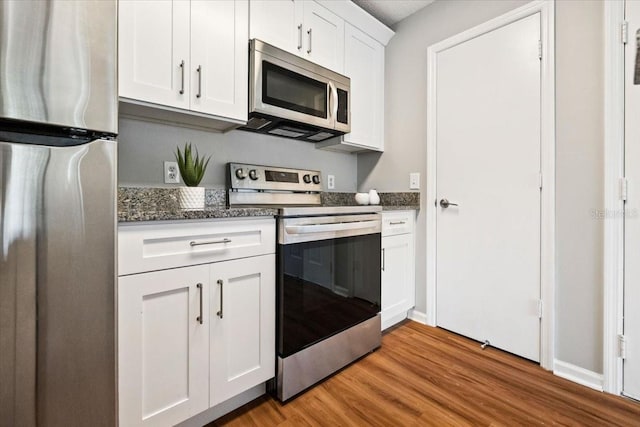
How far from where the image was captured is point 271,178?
1.97m

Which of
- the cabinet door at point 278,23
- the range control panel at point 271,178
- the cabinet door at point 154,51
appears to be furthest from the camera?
the range control panel at point 271,178

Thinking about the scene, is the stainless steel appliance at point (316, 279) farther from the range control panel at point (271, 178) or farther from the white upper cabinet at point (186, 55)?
the white upper cabinet at point (186, 55)

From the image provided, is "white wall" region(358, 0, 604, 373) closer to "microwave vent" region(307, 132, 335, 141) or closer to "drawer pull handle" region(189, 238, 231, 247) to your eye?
"microwave vent" region(307, 132, 335, 141)

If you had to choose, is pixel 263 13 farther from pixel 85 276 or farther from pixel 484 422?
pixel 484 422

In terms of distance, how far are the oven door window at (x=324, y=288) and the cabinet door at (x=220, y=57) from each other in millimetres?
805

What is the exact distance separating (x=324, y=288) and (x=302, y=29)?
1560mm

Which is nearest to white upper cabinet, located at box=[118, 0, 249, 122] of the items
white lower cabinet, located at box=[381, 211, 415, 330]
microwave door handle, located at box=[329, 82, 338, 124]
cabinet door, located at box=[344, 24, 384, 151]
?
microwave door handle, located at box=[329, 82, 338, 124]

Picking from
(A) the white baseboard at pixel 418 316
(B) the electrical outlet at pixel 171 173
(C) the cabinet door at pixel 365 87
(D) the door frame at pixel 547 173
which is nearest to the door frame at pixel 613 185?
(D) the door frame at pixel 547 173

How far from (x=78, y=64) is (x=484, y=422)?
196 centimetres

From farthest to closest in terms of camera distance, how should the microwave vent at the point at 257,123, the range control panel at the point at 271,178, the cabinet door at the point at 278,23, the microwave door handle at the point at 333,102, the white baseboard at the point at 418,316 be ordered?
the white baseboard at the point at 418,316
the microwave door handle at the point at 333,102
the range control panel at the point at 271,178
the microwave vent at the point at 257,123
the cabinet door at the point at 278,23

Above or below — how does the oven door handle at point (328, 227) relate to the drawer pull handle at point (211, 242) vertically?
above

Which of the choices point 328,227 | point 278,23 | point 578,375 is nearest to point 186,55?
point 278,23

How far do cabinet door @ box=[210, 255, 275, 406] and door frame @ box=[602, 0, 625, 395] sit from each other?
5.43ft

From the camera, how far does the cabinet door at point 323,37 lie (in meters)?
1.82
